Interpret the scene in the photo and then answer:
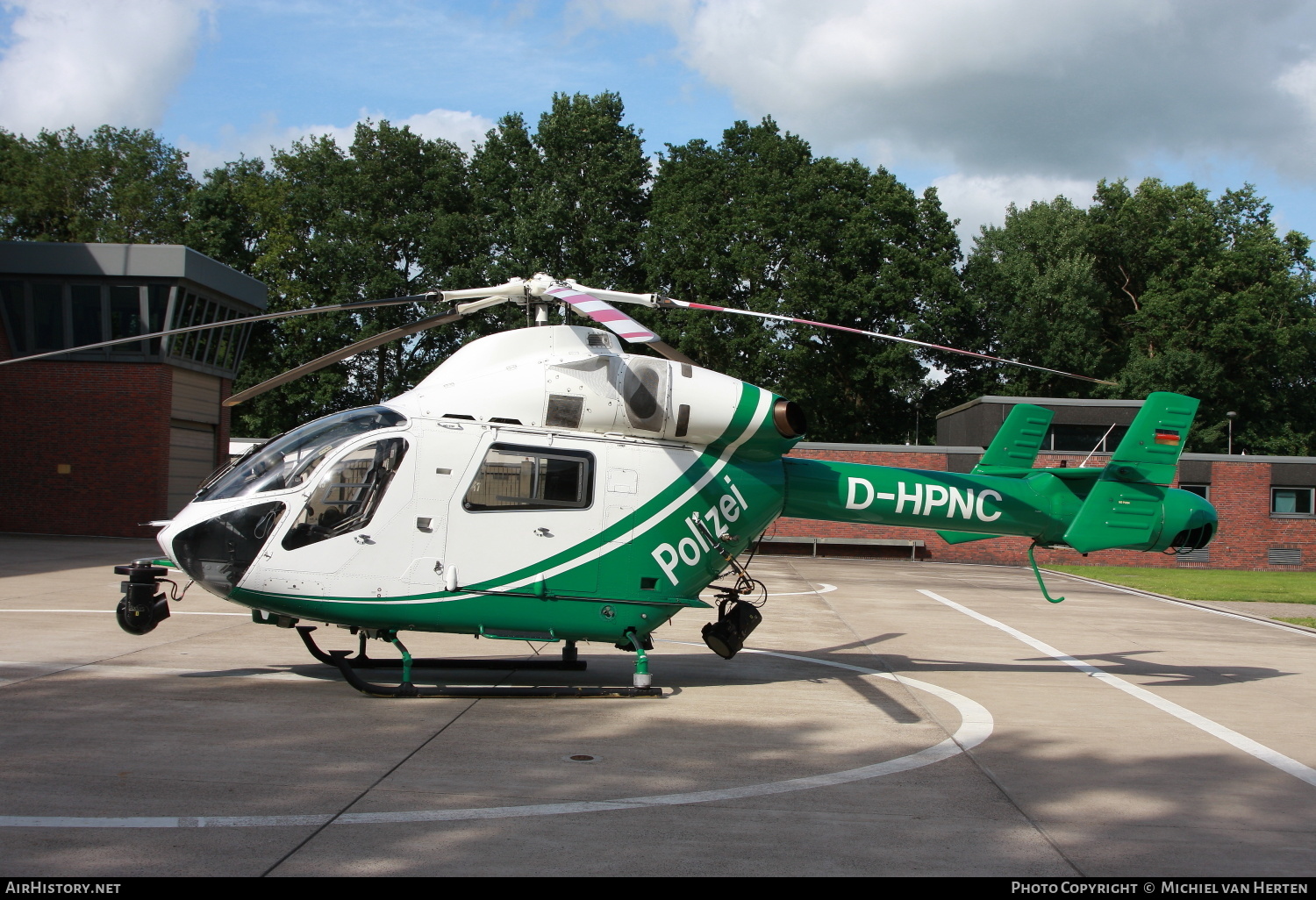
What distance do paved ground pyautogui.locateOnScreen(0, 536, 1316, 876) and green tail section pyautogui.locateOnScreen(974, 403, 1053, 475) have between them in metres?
2.45

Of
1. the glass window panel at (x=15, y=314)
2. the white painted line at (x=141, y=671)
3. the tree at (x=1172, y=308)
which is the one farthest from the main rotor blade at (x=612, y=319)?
the tree at (x=1172, y=308)

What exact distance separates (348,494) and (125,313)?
24.5 m

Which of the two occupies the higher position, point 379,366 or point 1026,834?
point 379,366

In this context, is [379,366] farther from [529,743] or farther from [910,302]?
[529,743]

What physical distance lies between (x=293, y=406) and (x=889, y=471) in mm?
45241

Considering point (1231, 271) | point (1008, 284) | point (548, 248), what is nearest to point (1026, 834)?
point (548, 248)

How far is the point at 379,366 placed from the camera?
49625mm

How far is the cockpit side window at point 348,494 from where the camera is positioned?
8461mm

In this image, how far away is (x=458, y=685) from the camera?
9531 millimetres

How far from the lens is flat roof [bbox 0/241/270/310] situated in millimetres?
27953

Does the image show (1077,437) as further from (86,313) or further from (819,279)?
(86,313)

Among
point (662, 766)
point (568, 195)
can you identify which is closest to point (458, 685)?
point (662, 766)

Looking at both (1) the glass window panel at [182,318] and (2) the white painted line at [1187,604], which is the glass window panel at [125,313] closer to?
(1) the glass window panel at [182,318]

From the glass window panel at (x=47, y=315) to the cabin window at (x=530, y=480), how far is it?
25.3 metres
